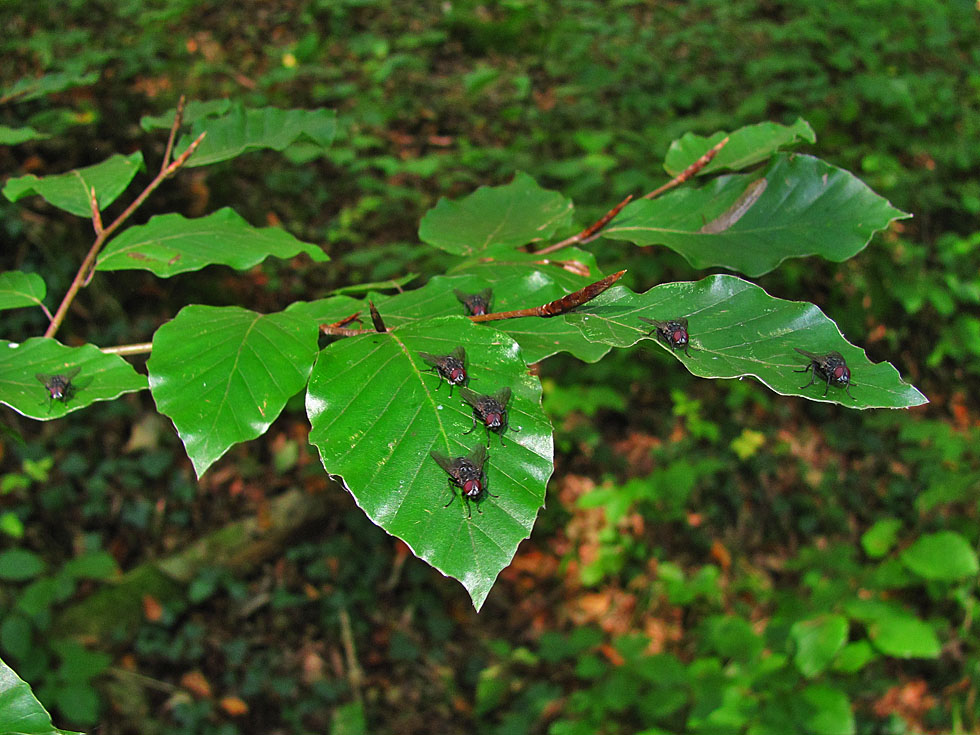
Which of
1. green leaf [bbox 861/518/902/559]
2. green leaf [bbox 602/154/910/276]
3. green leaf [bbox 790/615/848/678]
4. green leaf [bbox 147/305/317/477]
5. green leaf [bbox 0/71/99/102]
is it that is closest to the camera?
green leaf [bbox 147/305/317/477]

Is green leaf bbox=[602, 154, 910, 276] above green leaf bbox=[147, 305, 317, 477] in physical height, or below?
above

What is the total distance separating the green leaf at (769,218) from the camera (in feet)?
3.70

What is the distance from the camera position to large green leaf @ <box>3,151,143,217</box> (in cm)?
129

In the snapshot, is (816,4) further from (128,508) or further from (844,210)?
(128,508)

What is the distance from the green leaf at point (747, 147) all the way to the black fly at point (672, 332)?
1.74 ft

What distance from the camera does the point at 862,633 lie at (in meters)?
3.16

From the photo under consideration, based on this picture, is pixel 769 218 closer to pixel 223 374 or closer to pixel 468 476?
pixel 468 476

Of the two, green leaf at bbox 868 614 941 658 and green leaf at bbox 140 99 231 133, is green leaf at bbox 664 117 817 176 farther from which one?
green leaf at bbox 868 614 941 658

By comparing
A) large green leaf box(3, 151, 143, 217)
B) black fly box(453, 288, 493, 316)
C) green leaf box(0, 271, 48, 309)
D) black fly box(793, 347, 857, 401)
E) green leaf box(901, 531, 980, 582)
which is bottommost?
green leaf box(901, 531, 980, 582)

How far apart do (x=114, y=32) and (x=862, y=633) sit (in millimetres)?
6395

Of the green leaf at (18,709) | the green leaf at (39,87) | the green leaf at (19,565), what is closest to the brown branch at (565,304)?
the green leaf at (18,709)

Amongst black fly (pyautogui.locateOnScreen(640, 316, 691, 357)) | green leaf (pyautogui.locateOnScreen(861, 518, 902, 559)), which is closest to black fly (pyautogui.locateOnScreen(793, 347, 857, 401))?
black fly (pyautogui.locateOnScreen(640, 316, 691, 357))

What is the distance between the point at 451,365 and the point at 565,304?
6.0 inches

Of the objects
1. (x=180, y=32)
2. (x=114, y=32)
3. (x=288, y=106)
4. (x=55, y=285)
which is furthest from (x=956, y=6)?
(x=55, y=285)
